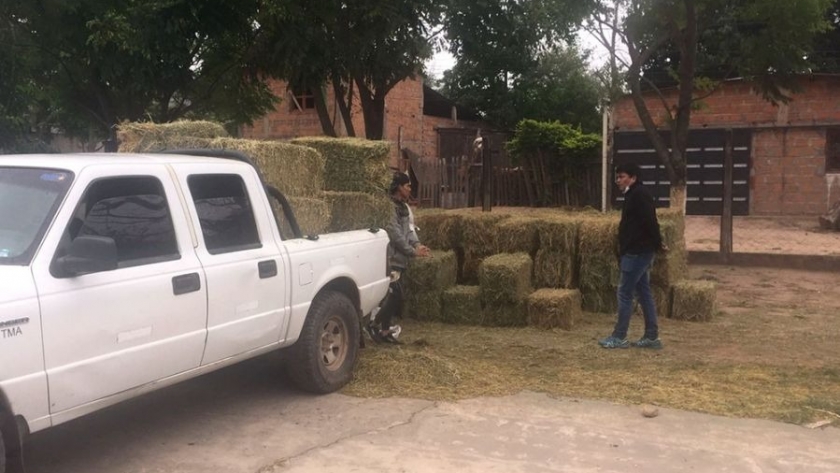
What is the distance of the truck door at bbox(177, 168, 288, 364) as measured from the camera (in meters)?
5.09

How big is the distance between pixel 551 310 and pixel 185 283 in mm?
5126

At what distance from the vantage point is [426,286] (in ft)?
31.2

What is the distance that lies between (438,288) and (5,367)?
20.3 ft

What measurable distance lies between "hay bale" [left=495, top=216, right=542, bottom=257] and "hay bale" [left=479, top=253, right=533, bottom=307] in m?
0.53

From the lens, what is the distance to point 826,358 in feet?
25.2

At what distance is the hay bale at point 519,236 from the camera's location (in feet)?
32.7

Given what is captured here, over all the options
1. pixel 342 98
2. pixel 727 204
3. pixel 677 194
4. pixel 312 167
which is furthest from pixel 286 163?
pixel 727 204

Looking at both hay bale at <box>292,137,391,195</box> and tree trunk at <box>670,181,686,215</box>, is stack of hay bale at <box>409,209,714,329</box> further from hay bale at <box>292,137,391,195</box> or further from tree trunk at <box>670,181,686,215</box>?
tree trunk at <box>670,181,686,215</box>

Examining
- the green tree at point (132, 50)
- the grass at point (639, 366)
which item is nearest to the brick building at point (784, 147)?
Answer: the green tree at point (132, 50)

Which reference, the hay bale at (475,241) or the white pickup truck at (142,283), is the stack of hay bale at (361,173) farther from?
the hay bale at (475,241)

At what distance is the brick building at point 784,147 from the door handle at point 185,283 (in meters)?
17.6

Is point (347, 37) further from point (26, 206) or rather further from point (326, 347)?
point (26, 206)

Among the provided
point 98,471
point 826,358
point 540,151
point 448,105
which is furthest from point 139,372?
point 448,105

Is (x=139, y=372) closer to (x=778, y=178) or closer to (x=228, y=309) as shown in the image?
(x=228, y=309)
